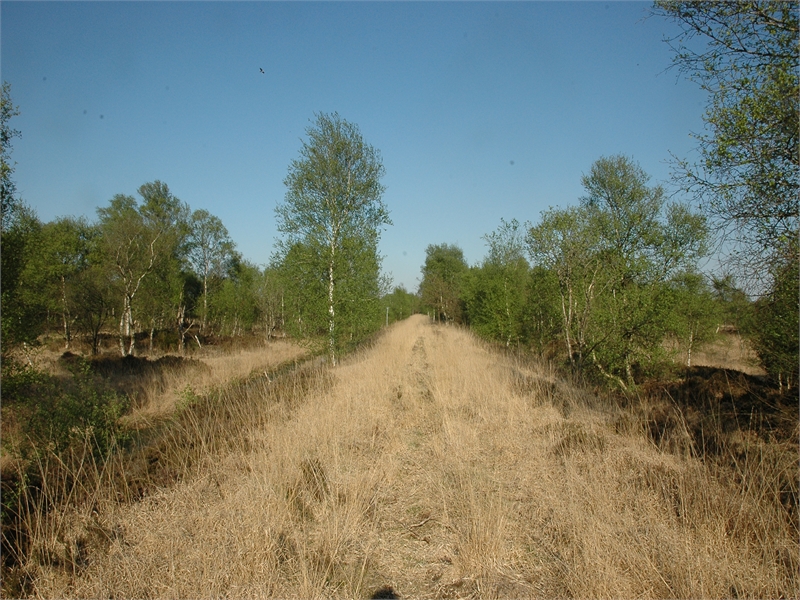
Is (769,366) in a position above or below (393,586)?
above

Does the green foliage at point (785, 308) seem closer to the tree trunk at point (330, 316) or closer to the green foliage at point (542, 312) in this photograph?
the green foliage at point (542, 312)

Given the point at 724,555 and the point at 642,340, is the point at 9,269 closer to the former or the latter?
the point at 724,555

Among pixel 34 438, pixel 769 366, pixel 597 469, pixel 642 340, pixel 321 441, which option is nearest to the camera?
pixel 597 469

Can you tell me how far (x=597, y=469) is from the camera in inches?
180

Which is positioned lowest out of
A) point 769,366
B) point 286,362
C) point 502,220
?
point 286,362

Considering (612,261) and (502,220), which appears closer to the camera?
(612,261)

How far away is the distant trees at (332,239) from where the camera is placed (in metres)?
14.3

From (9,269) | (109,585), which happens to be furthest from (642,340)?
(9,269)

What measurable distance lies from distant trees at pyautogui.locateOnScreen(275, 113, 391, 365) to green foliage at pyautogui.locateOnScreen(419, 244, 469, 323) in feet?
84.1

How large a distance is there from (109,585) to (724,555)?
173 inches

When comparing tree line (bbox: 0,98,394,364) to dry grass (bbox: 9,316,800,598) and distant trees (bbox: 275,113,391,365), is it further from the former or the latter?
dry grass (bbox: 9,316,800,598)

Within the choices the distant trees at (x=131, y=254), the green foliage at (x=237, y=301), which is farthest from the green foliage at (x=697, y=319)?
the green foliage at (x=237, y=301)

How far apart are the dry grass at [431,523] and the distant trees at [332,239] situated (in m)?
8.48

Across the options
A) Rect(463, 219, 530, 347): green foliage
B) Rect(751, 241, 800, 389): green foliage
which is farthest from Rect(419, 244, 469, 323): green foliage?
Rect(751, 241, 800, 389): green foliage
